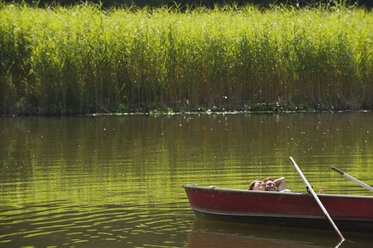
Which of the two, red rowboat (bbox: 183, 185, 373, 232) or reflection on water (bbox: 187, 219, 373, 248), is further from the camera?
red rowboat (bbox: 183, 185, 373, 232)

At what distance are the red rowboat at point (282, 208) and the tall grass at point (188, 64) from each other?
15206 mm

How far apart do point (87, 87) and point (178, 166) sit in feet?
38.2

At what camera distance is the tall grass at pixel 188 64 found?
961 inches

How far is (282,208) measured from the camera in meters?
8.96

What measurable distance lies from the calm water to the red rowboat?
0.13 m

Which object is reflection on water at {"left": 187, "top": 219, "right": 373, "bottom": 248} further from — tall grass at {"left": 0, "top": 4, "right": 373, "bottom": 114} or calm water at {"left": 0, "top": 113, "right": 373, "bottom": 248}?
tall grass at {"left": 0, "top": 4, "right": 373, "bottom": 114}

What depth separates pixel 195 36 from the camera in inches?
963

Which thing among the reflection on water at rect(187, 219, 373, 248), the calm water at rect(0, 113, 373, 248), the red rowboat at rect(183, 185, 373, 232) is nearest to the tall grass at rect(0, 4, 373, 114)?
the calm water at rect(0, 113, 373, 248)

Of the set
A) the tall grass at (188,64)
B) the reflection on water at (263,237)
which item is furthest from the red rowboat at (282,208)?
the tall grass at (188,64)

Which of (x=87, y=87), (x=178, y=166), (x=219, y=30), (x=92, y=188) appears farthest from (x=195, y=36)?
(x=92, y=188)

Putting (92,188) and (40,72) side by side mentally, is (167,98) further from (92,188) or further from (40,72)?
(92,188)

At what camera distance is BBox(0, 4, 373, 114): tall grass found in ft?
80.1

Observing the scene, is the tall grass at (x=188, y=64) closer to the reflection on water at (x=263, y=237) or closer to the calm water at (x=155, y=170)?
the calm water at (x=155, y=170)

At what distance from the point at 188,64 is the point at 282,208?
15.8 metres
